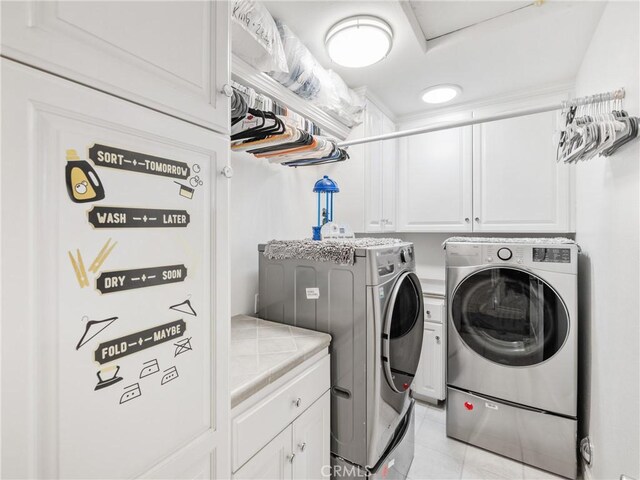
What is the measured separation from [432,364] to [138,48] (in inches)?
99.3

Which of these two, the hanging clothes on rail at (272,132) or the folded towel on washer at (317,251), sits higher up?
the hanging clothes on rail at (272,132)

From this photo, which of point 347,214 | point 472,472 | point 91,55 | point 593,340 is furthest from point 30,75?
point 472,472

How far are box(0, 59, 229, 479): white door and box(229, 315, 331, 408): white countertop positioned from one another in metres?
0.17

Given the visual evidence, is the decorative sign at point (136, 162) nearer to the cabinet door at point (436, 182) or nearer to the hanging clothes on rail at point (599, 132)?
the hanging clothes on rail at point (599, 132)

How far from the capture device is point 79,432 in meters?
0.52

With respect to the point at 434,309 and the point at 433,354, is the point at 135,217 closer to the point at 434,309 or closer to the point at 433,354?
the point at 434,309

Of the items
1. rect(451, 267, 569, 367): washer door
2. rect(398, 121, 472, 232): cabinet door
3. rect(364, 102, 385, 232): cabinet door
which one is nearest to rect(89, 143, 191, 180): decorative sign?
rect(364, 102, 385, 232): cabinet door

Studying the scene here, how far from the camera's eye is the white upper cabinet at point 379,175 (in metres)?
2.32

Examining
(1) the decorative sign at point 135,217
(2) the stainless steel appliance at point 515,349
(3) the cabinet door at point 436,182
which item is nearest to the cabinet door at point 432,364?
(2) the stainless steel appliance at point 515,349

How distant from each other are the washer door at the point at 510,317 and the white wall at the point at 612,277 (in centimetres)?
18

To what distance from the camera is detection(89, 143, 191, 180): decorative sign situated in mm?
545

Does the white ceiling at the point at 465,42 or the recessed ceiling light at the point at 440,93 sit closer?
the white ceiling at the point at 465,42

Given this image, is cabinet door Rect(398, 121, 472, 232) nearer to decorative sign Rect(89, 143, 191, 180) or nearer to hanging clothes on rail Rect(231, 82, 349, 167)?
hanging clothes on rail Rect(231, 82, 349, 167)

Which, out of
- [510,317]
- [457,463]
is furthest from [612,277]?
[457,463]
